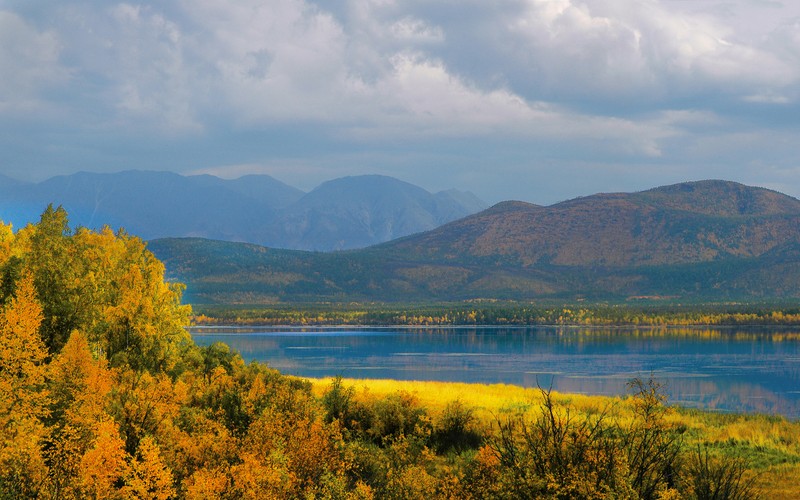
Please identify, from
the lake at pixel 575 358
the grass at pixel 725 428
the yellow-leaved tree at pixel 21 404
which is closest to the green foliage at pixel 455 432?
the grass at pixel 725 428

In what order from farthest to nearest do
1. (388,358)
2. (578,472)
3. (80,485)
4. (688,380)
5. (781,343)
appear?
(781,343), (388,358), (688,380), (80,485), (578,472)

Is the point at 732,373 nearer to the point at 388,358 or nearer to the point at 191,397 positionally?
the point at 388,358

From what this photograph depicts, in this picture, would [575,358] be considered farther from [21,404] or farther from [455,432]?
[21,404]

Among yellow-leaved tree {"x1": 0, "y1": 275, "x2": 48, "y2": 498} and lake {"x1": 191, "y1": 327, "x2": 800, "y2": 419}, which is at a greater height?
yellow-leaved tree {"x1": 0, "y1": 275, "x2": 48, "y2": 498}

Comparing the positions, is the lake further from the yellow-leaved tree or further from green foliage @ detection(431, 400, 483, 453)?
the yellow-leaved tree

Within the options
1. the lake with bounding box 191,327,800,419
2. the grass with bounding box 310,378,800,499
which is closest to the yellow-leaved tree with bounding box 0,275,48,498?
the grass with bounding box 310,378,800,499

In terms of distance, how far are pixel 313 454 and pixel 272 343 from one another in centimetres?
12346

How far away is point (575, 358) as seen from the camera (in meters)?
→ 116

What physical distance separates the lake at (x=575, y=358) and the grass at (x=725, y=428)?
63.5ft

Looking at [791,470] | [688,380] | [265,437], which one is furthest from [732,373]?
[265,437]

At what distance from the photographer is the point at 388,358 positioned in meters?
120

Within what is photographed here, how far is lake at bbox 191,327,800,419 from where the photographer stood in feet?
263

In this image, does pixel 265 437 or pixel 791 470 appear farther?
pixel 791 470

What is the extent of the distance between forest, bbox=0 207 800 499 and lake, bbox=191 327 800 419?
36.1 metres
